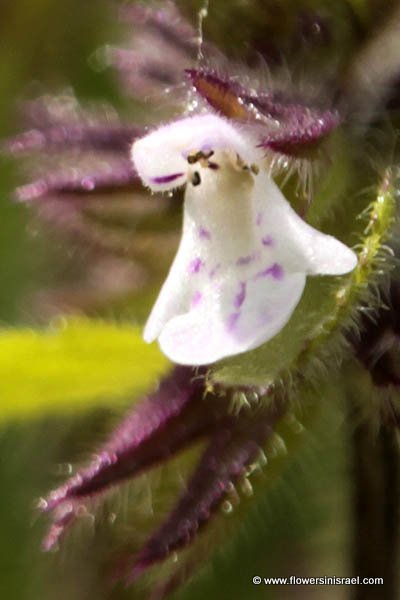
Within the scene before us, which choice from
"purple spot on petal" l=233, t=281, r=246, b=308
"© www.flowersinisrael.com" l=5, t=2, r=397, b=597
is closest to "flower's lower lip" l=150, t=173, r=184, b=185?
"© www.flowersinisrael.com" l=5, t=2, r=397, b=597

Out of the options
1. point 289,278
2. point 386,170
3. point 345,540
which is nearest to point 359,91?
point 386,170

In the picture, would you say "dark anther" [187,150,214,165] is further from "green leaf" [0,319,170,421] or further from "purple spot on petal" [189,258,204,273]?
"green leaf" [0,319,170,421]

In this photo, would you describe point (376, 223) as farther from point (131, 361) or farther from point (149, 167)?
point (131, 361)

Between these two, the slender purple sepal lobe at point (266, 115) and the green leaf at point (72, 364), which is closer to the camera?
the slender purple sepal lobe at point (266, 115)

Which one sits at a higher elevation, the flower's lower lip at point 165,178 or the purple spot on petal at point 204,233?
the flower's lower lip at point 165,178

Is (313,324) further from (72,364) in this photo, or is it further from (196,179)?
(72,364)

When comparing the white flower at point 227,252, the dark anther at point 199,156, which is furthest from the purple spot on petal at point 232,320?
the dark anther at point 199,156

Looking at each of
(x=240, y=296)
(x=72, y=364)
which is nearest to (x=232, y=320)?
(x=240, y=296)

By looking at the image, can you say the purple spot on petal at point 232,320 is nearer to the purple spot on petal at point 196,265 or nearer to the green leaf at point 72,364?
the purple spot on petal at point 196,265

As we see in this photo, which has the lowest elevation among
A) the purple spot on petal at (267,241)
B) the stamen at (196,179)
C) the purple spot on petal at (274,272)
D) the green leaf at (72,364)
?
the green leaf at (72,364)
